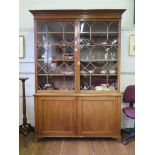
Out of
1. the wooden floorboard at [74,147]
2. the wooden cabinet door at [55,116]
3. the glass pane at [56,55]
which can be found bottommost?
the wooden floorboard at [74,147]

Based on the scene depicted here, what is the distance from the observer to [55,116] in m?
3.59

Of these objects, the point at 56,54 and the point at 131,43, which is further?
the point at 131,43

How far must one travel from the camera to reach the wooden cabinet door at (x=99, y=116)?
3.56 m

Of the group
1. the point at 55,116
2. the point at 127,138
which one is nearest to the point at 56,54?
the point at 55,116

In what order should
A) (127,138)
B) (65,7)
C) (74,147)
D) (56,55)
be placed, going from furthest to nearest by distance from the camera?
(65,7) < (56,55) < (127,138) < (74,147)

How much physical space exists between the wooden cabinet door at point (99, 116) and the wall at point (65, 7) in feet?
1.80

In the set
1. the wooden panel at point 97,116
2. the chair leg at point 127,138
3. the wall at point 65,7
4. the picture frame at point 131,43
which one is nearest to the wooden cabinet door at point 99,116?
the wooden panel at point 97,116

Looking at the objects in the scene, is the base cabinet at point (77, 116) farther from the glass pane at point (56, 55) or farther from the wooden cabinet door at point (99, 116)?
the glass pane at point (56, 55)

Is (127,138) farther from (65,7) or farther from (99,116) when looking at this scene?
(65,7)

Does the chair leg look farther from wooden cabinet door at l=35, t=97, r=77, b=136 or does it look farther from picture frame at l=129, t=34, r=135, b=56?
picture frame at l=129, t=34, r=135, b=56

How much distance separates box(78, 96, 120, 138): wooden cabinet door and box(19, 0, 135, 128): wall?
0.55 meters

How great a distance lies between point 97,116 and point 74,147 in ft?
1.94
